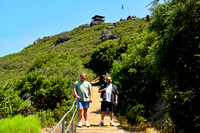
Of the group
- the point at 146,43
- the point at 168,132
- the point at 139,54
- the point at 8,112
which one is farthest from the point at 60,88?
the point at 168,132

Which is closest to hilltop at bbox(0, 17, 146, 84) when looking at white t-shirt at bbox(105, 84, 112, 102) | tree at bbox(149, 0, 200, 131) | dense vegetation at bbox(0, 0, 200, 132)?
dense vegetation at bbox(0, 0, 200, 132)

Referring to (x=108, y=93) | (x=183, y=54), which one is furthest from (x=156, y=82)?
(x=108, y=93)

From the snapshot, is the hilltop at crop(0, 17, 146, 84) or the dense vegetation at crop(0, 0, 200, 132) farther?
the hilltop at crop(0, 17, 146, 84)

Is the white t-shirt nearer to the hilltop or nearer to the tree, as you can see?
the tree

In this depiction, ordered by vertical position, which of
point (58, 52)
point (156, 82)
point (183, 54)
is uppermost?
point (58, 52)

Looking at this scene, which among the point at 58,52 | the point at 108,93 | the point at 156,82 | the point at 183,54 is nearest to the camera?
the point at 183,54

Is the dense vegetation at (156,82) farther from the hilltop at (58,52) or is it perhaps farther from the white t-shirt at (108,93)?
the hilltop at (58,52)

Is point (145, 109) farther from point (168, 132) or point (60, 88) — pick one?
point (60, 88)

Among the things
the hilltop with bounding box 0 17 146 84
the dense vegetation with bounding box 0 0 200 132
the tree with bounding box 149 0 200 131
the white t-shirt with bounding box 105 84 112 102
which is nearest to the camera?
the tree with bounding box 149 0 200 131

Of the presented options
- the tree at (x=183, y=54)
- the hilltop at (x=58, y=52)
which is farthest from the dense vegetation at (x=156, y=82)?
the hilltop at (x=58, y=52)

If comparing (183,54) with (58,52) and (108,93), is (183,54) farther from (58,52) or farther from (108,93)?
(58,52)

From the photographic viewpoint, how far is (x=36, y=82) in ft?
35.4

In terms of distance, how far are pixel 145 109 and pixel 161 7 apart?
15.4ft

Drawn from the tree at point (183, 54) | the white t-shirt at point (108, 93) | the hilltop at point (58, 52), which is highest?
the hilltop at point (58, 52)
